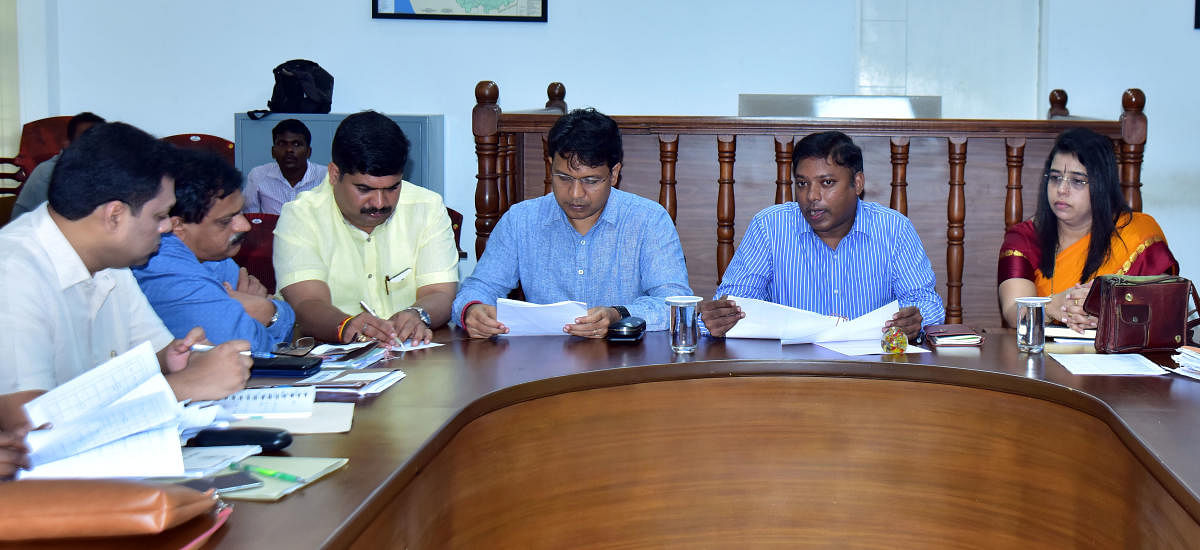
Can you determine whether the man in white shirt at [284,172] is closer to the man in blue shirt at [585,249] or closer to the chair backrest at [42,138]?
the chair backrest at [42,138]

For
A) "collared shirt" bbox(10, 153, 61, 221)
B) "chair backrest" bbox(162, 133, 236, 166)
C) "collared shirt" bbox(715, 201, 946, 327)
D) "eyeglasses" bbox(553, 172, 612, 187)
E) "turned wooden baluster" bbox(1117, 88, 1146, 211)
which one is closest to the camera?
"eyeglasses" bbox(553, 172, 612, 187)

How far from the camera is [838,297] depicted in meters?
2.70

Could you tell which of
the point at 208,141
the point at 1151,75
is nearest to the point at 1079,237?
the point at 1151,75

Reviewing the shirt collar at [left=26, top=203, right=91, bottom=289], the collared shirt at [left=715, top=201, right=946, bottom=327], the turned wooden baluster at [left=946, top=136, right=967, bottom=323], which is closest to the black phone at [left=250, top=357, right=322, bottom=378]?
the shirt collar at [left=26, top=203, right=91, bottom=289]

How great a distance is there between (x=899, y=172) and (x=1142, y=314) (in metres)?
1.18

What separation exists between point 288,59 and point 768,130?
143 inches

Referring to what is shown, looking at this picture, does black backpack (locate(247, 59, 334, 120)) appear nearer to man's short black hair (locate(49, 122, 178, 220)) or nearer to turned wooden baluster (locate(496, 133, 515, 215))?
turned wooden baluster (locate(496, 133, 515, 215))

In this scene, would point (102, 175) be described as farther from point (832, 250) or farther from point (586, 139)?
point (832, 250)

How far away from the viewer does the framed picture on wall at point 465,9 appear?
18.5 feet

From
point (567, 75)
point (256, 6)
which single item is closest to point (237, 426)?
point (567, 75)

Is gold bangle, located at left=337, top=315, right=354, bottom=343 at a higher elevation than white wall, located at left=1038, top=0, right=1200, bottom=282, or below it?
below

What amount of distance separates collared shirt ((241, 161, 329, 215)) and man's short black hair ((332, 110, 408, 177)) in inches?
115

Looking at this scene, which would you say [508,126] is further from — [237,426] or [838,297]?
[237,426]

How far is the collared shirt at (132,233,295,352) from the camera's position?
2166mm
